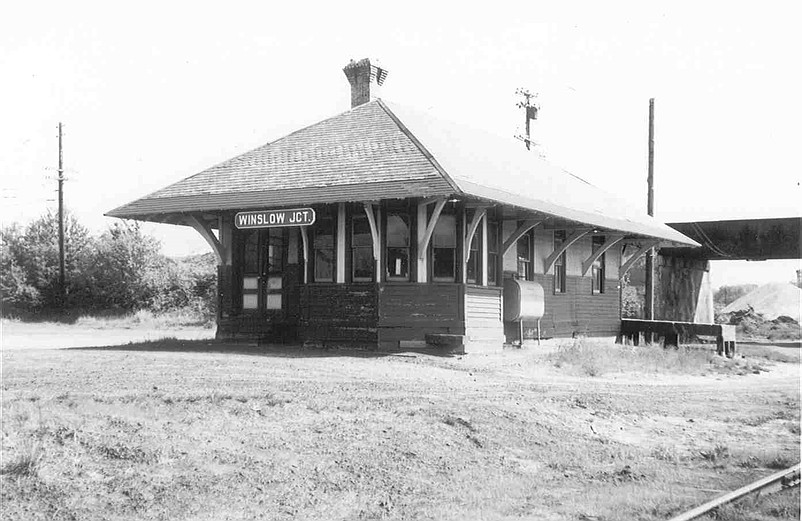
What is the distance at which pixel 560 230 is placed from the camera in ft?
76.2

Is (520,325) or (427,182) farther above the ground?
(427,182)

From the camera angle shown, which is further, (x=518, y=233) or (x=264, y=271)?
(x=264, y=271)

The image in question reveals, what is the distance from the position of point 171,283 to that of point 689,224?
27.5 meters

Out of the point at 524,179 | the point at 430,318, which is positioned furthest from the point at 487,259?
the point at 524,179

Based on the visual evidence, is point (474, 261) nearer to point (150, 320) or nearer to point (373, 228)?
point (373, 228)

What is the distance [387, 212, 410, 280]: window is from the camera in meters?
17.6

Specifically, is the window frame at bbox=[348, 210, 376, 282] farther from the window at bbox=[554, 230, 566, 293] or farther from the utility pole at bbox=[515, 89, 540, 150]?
the utility pole at bbox=[515, 89, 540, 150]

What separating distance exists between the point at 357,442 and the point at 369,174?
9533 mm

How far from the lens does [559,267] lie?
77.3ft

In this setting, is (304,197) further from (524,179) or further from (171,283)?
(171,283)

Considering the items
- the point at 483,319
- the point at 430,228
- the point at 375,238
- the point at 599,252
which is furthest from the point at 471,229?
the point at 599,252

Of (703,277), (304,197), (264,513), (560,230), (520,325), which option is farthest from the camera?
(703,277)

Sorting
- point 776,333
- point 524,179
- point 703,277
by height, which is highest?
point 524,179

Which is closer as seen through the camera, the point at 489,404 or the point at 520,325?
the point at 489,404
